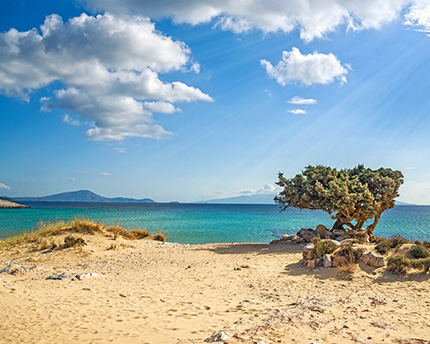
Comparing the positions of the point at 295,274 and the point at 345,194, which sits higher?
the point at 345,194

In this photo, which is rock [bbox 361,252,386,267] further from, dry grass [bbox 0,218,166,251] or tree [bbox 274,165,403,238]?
dry grass [bbox 0,218,166,251]

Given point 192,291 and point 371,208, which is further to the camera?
point 371,208

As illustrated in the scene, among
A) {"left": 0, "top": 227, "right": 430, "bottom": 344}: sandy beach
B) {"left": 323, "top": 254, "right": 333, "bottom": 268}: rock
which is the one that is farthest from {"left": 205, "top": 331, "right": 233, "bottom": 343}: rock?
{"left": 323, "top": 254, "right": 333, "bottom": 268}: rock

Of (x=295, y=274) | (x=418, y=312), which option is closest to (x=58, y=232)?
(x=295, y=274)

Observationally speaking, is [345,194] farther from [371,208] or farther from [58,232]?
[58,232]

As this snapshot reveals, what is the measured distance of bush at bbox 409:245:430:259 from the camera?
1085 centimetres

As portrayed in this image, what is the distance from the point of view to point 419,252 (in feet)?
36.2

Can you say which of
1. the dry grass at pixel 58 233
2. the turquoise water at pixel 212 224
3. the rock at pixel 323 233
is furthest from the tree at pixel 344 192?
the dry grass at pixel 58 233

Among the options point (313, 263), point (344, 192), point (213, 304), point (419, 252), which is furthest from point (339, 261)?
point (344, 192)

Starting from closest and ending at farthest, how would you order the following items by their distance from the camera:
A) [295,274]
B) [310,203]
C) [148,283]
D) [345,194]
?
[148,283] < [295,274] < [345,194] < [310,203]

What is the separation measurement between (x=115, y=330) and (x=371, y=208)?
16.9 m

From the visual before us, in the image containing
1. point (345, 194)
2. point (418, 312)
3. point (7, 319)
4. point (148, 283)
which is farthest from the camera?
point (345, 194)

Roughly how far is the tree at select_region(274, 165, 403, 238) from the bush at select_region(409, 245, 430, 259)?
21.0 feet

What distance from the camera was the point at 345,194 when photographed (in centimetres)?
1775
